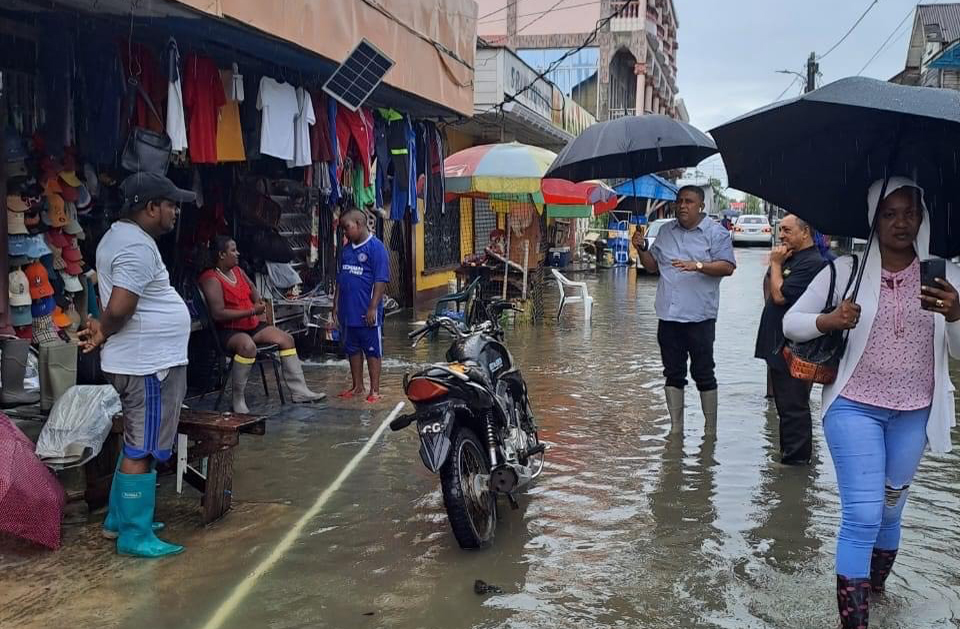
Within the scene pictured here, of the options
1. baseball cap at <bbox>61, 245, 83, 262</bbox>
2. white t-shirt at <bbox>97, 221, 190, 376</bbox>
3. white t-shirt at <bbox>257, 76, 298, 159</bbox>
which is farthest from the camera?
white t-shirt at <bbox>257, 76, 298, 159</bbox>

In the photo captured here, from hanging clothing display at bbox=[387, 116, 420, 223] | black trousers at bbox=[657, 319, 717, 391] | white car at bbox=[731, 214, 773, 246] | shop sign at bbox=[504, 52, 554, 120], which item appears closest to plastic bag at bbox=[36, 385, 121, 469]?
black trousers at bbox=[657, 319, 717, 391]

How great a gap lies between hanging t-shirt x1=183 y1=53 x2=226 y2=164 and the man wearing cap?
7.75 feet

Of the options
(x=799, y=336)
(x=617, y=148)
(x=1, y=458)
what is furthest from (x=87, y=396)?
(x=617, y=148)

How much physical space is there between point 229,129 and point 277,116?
47cm

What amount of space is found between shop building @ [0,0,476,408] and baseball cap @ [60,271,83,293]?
0.05 ft

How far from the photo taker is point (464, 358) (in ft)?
15.9

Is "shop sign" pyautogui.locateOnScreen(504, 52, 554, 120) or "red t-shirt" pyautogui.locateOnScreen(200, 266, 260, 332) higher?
"shop sign" pyautogui.locateOnScreen(504, 52, 554, 120)

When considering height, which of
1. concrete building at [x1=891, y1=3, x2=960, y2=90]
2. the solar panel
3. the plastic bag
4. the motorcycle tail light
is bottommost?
the plastic bag

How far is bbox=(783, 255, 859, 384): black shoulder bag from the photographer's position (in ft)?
10.8

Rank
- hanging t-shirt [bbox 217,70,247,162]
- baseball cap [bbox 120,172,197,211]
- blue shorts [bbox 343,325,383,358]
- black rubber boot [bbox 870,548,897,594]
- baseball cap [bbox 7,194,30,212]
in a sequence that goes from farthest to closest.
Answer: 1. blue shorts [bbox 343,325,383,358]
2. hanging t-shirt [bbox 217,70,247,162]
3. baseball cap [bbox 7,194,30,212]
4. baseball cap [bbox 120,172,197,211]
5. black rubber boot [bbox 870,548,897,594]

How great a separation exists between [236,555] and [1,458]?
3.94 feet

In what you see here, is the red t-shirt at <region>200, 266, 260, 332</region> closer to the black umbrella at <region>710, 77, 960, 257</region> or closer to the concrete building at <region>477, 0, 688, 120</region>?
the black umbrella at <region>710, 77, 960, 257</region>

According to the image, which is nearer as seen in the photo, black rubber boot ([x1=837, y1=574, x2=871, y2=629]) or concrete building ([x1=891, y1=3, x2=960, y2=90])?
black rubber boot ([x1=837, y1=574, x2=871, y2=629])

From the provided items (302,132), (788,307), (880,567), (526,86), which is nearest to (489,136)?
(526,86)
